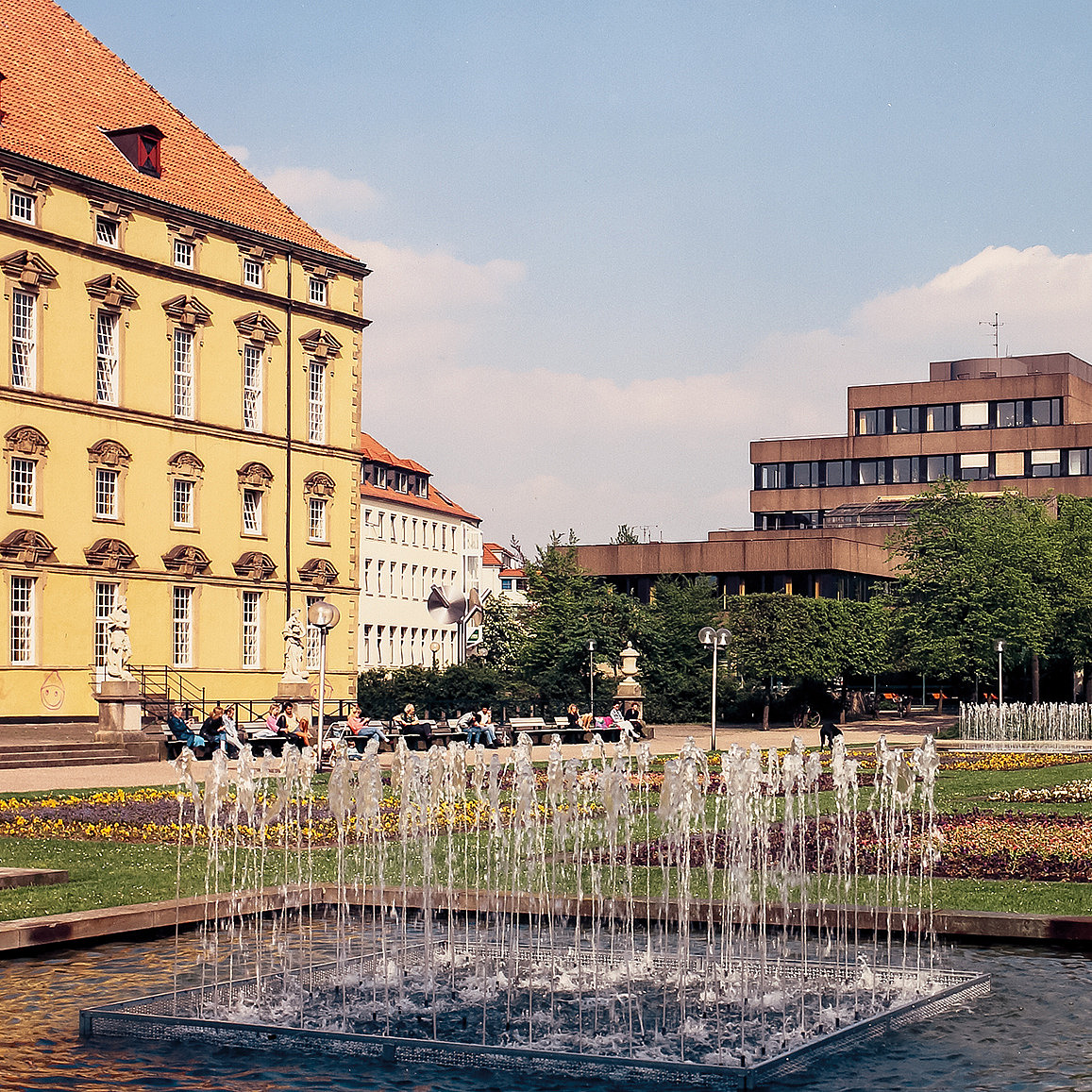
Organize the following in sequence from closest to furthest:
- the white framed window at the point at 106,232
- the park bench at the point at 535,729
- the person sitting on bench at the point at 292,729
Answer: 1. the person sitting on bench at the point at 292,729
2. the white framed window at the point at 106,232
3. the park bench at the point at 535,729

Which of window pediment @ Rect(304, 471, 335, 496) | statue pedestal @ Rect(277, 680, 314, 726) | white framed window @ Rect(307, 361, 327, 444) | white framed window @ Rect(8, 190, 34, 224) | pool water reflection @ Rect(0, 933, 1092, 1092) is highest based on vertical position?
white framed window @ Rect(8, 190, 34, 224)

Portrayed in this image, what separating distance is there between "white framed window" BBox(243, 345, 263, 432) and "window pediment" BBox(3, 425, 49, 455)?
31.3 ft

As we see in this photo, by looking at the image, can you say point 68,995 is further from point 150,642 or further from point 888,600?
point 888,600

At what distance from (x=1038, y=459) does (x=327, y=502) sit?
2516 inches

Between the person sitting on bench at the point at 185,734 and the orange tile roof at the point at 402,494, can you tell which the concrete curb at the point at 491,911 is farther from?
the orange tile roof at the point at 402,494

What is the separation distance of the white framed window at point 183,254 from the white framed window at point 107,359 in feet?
11.2

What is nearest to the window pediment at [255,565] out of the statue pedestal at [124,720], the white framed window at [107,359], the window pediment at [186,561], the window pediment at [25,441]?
the window pediment at [186,561]

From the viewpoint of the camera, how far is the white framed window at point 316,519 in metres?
60.0

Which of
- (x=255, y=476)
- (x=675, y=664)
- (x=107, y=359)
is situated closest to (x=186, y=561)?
(x=255, y=476)

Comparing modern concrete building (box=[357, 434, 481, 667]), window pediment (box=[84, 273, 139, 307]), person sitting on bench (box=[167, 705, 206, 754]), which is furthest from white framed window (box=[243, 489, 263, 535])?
modern concrete building (box=[357, 434, 481, 667])

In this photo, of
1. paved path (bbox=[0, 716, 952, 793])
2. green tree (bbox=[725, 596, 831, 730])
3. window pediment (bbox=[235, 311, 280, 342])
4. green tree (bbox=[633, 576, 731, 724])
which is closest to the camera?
paved path (bbox=[0, 716, 952, 793])

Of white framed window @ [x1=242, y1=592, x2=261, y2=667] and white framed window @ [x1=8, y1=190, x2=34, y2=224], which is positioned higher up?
white framed window @ [x1=8, y1=190, x2=34, y2=224]

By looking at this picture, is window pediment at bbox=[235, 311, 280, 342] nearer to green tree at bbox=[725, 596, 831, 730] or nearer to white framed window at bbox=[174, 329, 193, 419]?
white framed window at bbox=[174, 329, 193, 419]

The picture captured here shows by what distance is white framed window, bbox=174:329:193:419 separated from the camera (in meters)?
54.5
